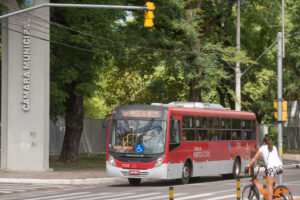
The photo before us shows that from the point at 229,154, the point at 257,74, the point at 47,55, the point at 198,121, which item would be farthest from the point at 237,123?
the point at 257,74

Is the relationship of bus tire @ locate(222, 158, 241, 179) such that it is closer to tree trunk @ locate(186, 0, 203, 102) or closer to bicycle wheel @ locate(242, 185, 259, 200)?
tree trunk @ locate(186, 0, 203, 102)

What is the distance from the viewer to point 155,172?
80.6 feet

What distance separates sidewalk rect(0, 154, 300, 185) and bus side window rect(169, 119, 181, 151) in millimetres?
2992

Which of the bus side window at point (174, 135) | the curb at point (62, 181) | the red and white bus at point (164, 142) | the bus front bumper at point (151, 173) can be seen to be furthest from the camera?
the curb at point (62, 181)

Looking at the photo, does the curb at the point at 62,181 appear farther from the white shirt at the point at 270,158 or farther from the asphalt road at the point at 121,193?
the white shirt at the point at 270,158

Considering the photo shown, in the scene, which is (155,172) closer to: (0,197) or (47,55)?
(0,197)

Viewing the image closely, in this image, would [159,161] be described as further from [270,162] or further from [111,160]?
[270,162]

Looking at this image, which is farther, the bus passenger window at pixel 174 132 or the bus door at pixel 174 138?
the bus passenger window at pixel 174 132

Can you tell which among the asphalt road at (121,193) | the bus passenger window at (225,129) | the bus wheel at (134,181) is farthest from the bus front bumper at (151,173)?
the bus passenger window at (225,129)

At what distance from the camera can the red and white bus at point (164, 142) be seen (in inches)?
974

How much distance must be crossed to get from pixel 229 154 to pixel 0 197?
1304 centimetres

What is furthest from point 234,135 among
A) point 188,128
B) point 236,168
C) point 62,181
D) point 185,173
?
point 62,181

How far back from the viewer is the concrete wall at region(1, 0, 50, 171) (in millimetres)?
29859

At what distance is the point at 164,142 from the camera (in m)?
25.0
